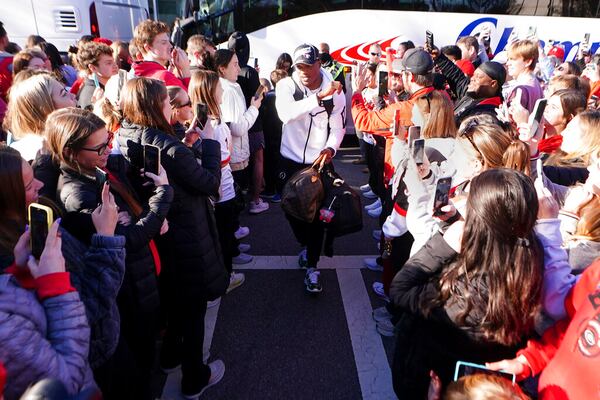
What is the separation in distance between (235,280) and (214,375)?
3.65 ft

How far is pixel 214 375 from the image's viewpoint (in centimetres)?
264

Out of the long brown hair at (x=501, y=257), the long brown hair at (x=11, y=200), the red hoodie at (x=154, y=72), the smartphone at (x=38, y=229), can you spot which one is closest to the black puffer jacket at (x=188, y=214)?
the long brown hair at (x=11, y=200)

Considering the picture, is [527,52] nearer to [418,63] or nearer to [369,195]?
[418,63]

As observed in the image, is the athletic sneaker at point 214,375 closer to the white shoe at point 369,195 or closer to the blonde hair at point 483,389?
the blonde hair at point 483,389

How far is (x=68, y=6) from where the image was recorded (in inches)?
286

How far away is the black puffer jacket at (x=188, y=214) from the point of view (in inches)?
85.8

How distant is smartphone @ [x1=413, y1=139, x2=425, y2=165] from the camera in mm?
1976

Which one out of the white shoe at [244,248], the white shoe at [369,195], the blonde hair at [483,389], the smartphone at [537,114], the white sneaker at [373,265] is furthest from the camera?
the white shoe at [369,195]

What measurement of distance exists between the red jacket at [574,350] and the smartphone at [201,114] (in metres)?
2.14

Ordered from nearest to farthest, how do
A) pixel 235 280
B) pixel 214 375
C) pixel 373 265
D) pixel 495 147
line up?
pixel 495 147 < pixel 214 375 < pixel 235 280 < pixel 373 265

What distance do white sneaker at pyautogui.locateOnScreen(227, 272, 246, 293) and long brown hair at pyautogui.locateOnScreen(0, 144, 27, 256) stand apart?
7.60 feet

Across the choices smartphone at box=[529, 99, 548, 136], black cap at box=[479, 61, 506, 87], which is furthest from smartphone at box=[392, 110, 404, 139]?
black cap at box=[479, 61, 506, 87]

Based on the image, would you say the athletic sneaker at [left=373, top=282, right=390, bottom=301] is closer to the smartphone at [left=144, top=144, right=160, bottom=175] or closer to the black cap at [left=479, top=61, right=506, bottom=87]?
the black cap at [left=479, top=61, right=506, bottom=87]

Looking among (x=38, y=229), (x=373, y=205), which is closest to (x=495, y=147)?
(x=38, y=229)
